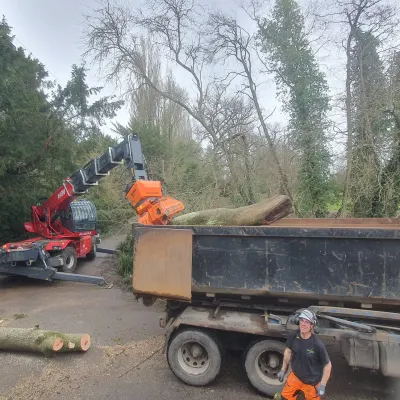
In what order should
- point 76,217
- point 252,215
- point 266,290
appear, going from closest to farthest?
point 266,290 → point 252,215 → point 76,217

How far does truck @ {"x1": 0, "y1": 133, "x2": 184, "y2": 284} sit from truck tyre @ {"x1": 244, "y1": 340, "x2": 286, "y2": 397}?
7.90ft

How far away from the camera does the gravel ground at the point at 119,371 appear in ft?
13.6

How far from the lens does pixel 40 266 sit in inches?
366

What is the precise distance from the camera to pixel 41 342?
501 centimetres

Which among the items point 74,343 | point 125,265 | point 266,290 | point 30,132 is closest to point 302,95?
point 125,265

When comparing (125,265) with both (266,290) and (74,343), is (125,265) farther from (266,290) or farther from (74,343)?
(266,290)

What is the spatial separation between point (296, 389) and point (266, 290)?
3.35 feet

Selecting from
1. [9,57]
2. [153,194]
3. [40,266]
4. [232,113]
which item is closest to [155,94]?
[232,113]

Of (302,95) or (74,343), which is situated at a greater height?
(302,95)

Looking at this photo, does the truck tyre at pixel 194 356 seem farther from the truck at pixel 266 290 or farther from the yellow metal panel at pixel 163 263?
the yellow metal panel at pixel 163 263

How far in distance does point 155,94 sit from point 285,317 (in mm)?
21854

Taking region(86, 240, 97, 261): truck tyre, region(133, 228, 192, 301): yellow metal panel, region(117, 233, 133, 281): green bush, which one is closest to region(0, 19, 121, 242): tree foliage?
region(86, 240, 97, 261): truck tyre

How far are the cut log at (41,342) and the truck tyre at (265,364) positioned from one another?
98.5 inches

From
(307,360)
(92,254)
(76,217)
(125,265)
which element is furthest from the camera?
(92,254)
